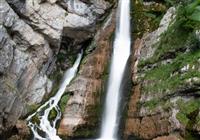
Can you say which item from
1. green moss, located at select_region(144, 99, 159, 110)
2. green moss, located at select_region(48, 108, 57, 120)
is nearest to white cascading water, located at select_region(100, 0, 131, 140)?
green moss, located at select_region(144, 99, 159, 110)

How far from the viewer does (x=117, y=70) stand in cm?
1923

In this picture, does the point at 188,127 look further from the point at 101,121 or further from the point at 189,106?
the point at 101,121

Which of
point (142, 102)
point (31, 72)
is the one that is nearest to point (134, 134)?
point (142, 102)

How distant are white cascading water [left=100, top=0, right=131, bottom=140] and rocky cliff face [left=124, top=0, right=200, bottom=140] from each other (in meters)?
0.73

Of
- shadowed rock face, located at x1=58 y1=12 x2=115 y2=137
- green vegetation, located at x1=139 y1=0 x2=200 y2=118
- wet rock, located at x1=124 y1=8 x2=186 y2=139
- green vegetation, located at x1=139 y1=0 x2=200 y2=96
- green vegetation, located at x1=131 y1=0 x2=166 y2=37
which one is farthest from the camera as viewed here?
green vegetation, located at x1=131 y1=0 x2=166 y2=37

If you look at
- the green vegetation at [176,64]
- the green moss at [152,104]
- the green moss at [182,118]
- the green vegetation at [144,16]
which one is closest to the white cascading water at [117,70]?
the green vegetation at [144,16]

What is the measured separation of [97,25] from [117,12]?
138cm

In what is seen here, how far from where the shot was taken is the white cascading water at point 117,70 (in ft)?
55.9

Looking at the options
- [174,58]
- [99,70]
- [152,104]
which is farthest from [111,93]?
[174,58]

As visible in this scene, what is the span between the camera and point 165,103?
49.2 feet

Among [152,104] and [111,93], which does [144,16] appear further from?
[152,104]

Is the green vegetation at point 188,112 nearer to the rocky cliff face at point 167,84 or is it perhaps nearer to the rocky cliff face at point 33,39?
the rocky cliff face at point 167,84

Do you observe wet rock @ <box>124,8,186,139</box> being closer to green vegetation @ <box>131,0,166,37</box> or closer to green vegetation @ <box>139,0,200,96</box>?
green vegetation @ <box>139,0,200,96</box>

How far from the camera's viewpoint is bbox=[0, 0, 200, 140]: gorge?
1516cm
